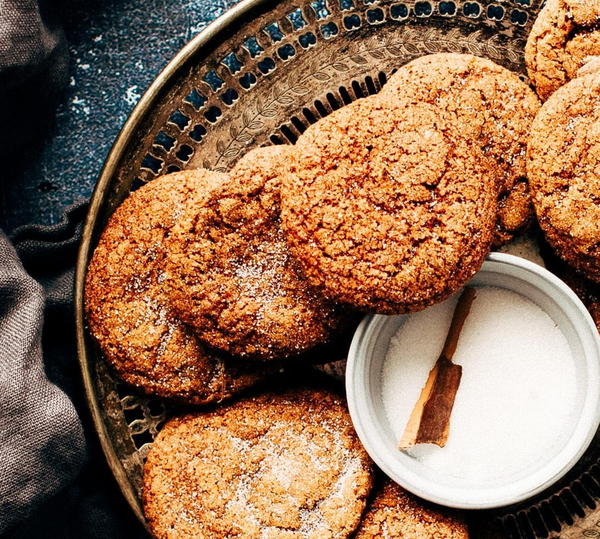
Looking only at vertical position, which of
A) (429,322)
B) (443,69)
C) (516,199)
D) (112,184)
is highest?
(443,69)

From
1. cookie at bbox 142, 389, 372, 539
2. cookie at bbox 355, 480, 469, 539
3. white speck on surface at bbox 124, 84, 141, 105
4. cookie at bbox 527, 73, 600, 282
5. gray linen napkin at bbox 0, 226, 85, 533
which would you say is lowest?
cookie at bbox 355, 480, 469, 539

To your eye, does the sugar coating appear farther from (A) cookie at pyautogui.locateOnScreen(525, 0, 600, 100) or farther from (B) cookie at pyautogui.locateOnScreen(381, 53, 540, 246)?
(A) cookie at pyautogui.locateOnScreen(525, 0, 600, 100)

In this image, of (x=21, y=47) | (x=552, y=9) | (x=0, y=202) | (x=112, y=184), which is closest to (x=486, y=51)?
(x=552, y=9)

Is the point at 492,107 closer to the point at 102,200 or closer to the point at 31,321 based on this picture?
the point at 102,200

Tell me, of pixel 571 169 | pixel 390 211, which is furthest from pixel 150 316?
pixel 571 169

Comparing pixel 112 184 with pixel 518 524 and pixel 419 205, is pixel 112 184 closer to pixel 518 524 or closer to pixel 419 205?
pixel 419 205

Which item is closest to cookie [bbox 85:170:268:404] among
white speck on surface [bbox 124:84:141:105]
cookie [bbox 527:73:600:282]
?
white speck on surface [bbox 124:84:141:105]
